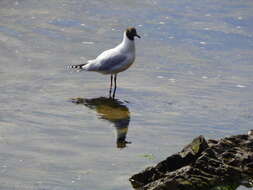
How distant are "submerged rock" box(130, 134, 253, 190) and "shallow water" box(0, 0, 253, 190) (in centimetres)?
46

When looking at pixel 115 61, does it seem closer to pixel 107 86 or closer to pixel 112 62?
pixel 112 62

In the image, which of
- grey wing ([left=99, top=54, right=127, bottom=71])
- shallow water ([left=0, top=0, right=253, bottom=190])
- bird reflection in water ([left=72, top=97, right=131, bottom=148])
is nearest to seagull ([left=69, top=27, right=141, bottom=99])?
grey wing ([left=99, top=54, right=127, bottom=71])

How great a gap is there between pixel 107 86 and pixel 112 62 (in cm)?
48

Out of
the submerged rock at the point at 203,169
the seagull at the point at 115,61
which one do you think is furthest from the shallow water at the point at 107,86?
the submerged rock at the point at 203,169

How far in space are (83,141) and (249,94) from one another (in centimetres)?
377

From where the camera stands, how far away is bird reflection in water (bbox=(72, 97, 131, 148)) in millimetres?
8586

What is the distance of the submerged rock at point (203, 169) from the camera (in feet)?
19.1

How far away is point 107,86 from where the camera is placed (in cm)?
1078

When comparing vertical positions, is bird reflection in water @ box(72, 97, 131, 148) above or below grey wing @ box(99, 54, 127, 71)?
below

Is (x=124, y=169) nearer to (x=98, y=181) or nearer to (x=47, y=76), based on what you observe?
(x=98, y=181)

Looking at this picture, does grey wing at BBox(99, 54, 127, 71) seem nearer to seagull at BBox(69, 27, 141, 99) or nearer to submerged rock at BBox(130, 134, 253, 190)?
seagull at BBox(69, 27, 141, 99)

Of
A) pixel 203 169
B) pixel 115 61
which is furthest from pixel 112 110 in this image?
pixel 203 169

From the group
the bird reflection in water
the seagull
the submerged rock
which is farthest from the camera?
the seagull

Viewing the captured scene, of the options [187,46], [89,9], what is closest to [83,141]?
[187,46]
